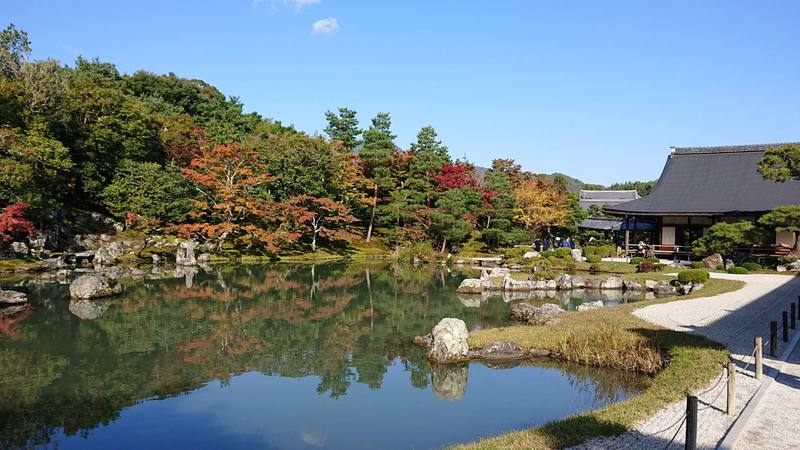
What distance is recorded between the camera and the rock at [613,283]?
2050 centimetres

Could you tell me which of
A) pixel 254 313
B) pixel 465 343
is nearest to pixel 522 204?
pixel 254 313

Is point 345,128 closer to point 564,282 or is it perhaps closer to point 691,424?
point 564,282

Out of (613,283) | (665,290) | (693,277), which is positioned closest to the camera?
(693,277)

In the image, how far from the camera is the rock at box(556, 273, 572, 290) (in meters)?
20.9

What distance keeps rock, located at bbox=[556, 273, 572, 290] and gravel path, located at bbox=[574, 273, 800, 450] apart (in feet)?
17.8

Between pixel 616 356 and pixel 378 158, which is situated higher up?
pixel 378 158

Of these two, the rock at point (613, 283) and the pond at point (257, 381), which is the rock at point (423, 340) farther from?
the rock at point (613, 283)

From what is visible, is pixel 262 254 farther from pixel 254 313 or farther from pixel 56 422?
pixel 56 422

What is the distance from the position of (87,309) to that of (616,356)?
1445cm

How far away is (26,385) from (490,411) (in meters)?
7.63

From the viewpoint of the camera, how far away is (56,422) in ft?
23.7

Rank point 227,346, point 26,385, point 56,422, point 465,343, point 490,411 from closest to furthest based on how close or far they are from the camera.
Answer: point 56,422 → point 490,411 → point 26,385 → point 465,343 → point 227,346

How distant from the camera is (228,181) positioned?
2948 cm

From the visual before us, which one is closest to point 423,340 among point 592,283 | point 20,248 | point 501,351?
point 501,351
